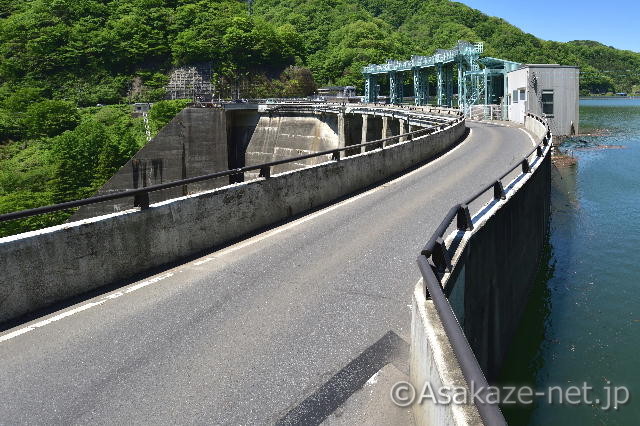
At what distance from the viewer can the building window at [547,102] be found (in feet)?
141

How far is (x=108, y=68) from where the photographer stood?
11938 cm

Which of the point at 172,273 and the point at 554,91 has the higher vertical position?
the point at 554,91

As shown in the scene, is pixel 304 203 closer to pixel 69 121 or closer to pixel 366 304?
pixel 366 304

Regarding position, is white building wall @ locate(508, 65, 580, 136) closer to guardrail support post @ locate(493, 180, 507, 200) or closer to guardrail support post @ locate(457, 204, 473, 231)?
guardrail support post @ locate(493, 180, 507, 200)

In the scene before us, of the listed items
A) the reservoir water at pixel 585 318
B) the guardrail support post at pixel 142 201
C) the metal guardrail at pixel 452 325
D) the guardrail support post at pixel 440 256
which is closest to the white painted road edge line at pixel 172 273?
the guardrail support post at pixel 142 201

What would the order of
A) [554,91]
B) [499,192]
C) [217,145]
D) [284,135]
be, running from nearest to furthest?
[499,192], [554,91], [217,145], [284,135]

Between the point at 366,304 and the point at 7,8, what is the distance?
563 feet

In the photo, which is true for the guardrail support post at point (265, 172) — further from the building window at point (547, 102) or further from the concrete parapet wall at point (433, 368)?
the building window at point (547, 102)

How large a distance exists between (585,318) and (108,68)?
125m

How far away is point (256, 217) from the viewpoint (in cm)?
1136

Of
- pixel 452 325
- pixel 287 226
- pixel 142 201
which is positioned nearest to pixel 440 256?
pixel 452 325

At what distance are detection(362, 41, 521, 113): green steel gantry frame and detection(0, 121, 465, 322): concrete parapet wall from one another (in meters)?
47.0

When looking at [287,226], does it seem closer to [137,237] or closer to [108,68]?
[137,237]

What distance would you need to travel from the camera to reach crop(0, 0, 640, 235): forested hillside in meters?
70.2
